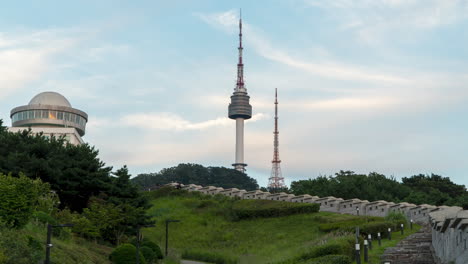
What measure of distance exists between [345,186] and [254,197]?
62.4ft

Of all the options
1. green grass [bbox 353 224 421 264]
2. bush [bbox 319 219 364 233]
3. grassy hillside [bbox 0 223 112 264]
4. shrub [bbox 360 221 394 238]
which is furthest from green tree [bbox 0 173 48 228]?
bush [bbox 319 219 364 233]

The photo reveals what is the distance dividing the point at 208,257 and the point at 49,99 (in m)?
75.6

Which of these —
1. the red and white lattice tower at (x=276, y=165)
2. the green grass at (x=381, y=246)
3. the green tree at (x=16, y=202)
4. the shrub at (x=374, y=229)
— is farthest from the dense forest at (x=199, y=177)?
the green tree at (x=16, y=202)

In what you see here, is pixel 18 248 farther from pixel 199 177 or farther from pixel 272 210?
pixel 199 177

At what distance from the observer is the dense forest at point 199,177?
168550mm

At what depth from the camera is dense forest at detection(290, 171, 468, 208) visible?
278ft

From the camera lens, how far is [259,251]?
45219 millimetres

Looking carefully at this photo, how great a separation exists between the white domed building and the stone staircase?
82.5 meters

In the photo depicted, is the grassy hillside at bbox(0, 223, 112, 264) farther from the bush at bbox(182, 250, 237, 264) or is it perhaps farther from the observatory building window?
the observatory building window

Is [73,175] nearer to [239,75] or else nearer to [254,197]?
[254,197]

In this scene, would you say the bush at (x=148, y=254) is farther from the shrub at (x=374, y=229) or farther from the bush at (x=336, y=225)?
the bush at (x=336, y=225)

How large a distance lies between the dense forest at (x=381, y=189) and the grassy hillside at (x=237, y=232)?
74.3 feet

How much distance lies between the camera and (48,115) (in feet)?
360

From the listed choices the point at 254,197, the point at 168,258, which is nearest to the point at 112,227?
the point at 168,258
